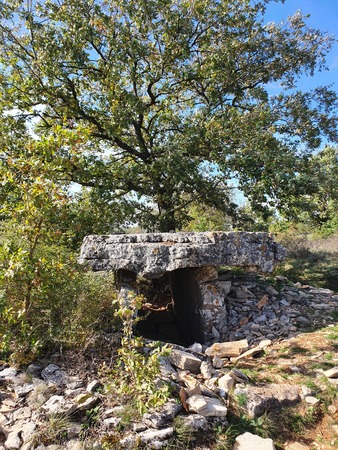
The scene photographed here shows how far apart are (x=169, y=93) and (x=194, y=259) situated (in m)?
5.53

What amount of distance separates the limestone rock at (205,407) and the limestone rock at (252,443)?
0.81 feet

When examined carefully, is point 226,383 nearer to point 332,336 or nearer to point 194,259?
point 194,259

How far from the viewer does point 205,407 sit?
107 inches

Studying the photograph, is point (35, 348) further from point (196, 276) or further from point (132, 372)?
point (196, 276)

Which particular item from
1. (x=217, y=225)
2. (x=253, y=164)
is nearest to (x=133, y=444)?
(x=253, y=164)

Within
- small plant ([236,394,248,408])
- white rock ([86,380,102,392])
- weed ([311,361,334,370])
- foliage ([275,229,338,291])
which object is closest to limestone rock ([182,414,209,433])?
small plant ([236,394,248,408])

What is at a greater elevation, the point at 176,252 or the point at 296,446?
the point at 176,252

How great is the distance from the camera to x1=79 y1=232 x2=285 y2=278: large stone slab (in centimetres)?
448

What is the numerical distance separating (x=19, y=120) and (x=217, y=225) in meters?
5.98

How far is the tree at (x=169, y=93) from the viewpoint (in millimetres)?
7051

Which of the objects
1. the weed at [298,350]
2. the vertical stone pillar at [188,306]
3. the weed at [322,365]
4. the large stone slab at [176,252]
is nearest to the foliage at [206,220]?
the vertical stone pillar at [188,306]

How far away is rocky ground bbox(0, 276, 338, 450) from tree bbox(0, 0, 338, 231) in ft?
12.2

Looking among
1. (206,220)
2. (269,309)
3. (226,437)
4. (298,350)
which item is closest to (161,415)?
(226,437)

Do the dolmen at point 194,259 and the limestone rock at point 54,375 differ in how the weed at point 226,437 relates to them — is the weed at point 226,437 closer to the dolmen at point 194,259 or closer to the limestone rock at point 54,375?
the limestone rock at point 54,375
